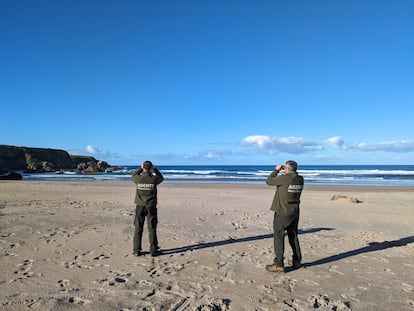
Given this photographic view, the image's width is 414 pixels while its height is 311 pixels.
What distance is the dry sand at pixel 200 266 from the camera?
4180 mm

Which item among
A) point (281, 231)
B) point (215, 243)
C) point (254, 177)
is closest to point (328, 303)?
point (281, 231)

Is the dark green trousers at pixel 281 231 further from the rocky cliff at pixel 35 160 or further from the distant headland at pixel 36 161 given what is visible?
the rocky cliff at pixel 35 160

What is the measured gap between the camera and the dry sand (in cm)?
418

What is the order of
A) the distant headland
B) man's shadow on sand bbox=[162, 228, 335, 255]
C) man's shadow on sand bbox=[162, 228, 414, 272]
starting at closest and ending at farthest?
man's shadow on sand bbox=[162, 228, 414, 272], man's shadow on sand bbox=[162, 228, 335, 255], the distant headland

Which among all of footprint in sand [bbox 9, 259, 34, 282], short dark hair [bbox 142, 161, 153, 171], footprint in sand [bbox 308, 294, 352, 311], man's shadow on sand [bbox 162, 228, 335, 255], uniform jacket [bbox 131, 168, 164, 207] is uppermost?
short dark hair [bbox 142, 161, 153, 171]

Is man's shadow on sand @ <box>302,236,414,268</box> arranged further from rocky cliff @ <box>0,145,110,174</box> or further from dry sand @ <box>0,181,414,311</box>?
rocky cliff @ <box>0,145,110,174</box>

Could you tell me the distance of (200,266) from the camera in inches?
221

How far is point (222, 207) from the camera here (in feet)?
44.1

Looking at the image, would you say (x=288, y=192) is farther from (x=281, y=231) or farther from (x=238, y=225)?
(x=238, y=225)

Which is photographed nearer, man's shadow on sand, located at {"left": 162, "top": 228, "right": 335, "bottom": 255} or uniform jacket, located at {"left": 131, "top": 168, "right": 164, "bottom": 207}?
uniform jacket, located at {"left": 131, "top": 168, "right": 164, "bottom": 207}

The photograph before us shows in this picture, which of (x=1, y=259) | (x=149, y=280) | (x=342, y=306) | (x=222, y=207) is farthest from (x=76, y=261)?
(x=222, y=207)

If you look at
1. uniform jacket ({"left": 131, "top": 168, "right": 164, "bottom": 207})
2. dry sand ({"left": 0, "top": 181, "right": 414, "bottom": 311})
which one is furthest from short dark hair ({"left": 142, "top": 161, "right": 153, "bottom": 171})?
dry sand ({"left": 0, "top": 181, "right": 414, "bottom": 311})

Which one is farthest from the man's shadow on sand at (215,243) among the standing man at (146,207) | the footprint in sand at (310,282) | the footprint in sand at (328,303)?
the footprint in sand at (328,303)

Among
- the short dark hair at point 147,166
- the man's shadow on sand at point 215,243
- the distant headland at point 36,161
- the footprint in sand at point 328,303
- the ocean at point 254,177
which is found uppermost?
the distant headland at point 36,161
